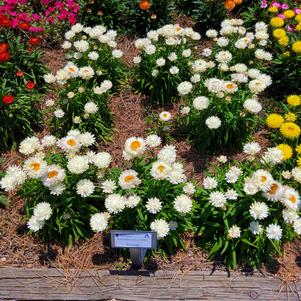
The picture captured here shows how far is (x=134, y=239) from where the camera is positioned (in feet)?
10.4

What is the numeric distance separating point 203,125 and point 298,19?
192cm

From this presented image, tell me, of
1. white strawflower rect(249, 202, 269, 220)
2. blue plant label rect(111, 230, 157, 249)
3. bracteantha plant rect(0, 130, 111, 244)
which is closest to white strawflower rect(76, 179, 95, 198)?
bracteantha plant rect(0, 130, 111, 244)

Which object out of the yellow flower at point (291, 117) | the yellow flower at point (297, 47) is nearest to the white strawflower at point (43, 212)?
the yellow flower at point (291, 117)

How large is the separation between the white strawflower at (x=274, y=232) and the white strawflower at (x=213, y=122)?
1146 millimetres

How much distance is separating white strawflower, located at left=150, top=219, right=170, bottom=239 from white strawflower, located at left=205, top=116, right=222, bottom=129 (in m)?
1.15

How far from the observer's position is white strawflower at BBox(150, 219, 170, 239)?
3.27m

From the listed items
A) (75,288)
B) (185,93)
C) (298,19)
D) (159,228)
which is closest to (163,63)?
(185,93)

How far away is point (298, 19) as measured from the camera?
5.06 meters

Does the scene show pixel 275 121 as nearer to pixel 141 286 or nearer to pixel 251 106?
pixel 251 106

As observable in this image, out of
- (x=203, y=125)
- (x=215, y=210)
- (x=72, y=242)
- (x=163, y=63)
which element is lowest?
(x=72, y=242)

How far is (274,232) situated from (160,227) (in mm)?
872

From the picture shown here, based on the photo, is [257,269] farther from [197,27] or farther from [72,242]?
[197,27]

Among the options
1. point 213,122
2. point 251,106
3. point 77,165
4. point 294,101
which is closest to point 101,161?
point 77,165

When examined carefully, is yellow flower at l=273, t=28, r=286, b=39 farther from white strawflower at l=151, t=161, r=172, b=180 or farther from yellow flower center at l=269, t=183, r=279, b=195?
white strawflower at l=151, t=161, r=172, b=180
